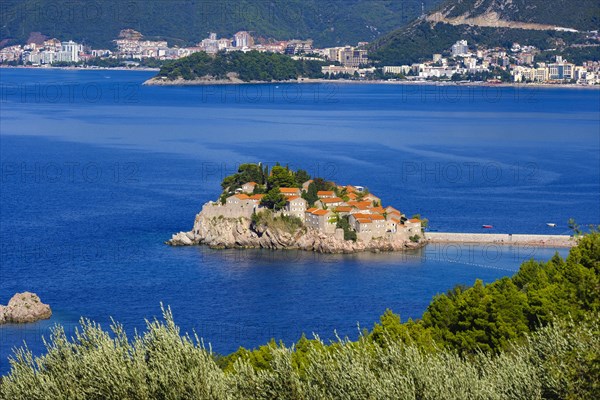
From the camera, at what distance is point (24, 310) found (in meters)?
18.4

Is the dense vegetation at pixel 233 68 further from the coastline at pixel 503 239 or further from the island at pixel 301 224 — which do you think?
the coastline at pixel 503 239

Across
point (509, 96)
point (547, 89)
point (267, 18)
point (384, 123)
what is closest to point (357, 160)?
point (384, 123)

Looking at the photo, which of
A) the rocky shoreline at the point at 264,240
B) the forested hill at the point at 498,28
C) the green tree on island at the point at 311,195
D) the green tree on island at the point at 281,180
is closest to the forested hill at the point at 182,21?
the forested hill at the point at 498,28

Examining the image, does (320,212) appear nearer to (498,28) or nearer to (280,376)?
(280,376)

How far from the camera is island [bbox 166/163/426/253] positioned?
2455 cm

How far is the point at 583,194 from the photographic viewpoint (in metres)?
32.7

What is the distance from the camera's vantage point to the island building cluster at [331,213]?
966 inches

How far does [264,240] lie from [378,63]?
80529mm

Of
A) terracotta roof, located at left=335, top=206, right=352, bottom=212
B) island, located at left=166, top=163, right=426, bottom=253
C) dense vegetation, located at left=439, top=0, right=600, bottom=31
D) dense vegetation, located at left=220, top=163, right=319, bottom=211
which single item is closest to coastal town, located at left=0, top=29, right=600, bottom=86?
dense vegetation, located at left=439, top=0, right=600, bottom=31

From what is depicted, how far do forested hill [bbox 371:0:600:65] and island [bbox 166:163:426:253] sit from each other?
79.9 meters

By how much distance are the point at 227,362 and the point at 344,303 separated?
25.0 feet

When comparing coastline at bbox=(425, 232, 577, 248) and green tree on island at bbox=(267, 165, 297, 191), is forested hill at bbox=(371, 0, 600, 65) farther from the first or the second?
coastline at bbox=(425, 232, 577, 248)

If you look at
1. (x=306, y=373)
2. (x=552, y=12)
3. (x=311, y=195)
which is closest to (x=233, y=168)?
(x=311, y=195)

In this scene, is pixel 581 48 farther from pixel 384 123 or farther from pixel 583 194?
pixel 583 194
